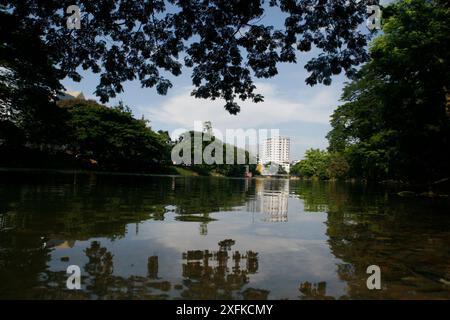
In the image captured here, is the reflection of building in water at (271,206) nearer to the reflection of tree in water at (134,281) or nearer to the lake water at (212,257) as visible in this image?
the lake water at (212,257)

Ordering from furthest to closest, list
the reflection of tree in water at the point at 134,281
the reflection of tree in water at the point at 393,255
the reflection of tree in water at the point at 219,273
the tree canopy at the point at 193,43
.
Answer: the tree canopy at the point at 193,43 → the reflection of tree in water at the point at 393,255 → the reflection of tree in water at the point at 219,273 → the reflection of tree in water at the point at 134,281

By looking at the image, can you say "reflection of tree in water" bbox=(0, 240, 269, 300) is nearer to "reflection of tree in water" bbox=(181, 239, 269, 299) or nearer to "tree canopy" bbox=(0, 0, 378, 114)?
"reflection of tree in water" bbox=(181, 239, 269, 299)

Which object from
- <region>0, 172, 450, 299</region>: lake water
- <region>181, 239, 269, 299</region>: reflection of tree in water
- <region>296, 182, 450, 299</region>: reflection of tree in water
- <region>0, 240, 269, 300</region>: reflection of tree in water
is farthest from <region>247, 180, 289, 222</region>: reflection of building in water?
<region>0, 240, 269, 300</region>: reflection of tree in water

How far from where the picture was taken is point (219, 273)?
4.16 meters

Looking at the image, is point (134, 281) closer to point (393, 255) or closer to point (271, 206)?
point (393, 255)

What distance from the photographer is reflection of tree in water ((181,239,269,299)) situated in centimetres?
351

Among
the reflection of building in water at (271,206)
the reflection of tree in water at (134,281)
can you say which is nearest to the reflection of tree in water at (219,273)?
the reflection of tree in water at (134,281)

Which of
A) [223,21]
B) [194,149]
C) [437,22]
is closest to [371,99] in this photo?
[437,22]

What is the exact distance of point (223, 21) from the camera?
1005 cm

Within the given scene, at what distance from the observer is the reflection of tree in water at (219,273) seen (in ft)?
11.5

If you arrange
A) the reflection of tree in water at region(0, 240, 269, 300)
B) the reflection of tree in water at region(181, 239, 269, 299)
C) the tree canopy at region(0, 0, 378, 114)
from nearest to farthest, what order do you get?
1. the reflection of tree in water at region(0, 240, 269, 300)
2. the reflection of tree in water at region(181, 239, 269, 299)
3. the tree canopy at region(0, 0, 378, 114)

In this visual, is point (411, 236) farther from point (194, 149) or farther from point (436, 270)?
point (194, 149)

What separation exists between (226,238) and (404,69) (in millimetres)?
19323

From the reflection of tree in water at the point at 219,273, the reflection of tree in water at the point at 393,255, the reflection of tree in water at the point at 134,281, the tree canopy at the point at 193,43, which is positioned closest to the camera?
the reflection of tree in water at the point at 134,281
